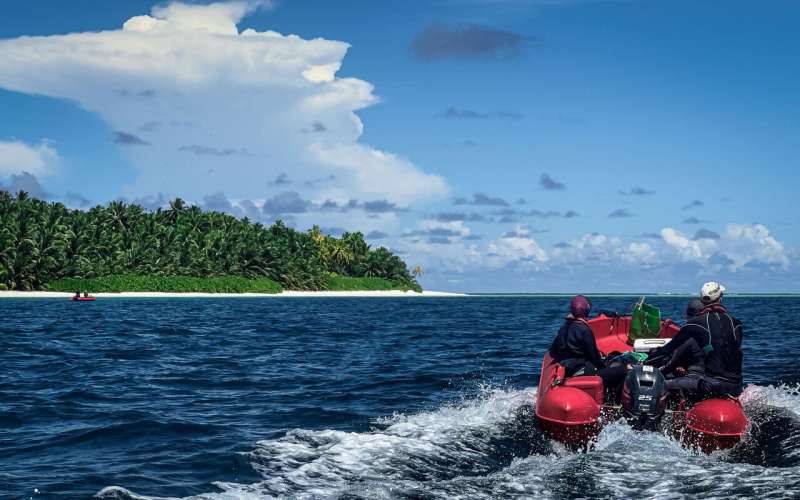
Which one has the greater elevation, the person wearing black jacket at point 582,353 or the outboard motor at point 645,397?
the person wearing black jacket at point 582,353

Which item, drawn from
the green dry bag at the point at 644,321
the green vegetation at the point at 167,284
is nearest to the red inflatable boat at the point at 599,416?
the green dry bag at the point at 644,321

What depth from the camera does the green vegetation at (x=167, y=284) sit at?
288 ft

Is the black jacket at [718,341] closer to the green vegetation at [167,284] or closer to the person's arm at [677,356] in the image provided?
the person's arm at [677,356]

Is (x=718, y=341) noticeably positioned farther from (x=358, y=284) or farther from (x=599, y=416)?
(x=358, y=284)

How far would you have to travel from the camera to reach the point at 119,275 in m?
94.8

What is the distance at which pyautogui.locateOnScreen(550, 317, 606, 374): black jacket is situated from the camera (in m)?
10.8

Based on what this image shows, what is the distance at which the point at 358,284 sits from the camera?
459 feet

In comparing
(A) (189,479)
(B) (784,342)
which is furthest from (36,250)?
(A) (189,479)

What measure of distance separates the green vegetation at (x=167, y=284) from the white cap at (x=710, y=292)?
8687 cm

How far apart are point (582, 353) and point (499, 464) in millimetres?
2166

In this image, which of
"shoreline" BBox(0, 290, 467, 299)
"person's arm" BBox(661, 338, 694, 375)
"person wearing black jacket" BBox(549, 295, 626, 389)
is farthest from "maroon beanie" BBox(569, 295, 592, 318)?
"shoreline" BBox(0, 290, 467, 299)

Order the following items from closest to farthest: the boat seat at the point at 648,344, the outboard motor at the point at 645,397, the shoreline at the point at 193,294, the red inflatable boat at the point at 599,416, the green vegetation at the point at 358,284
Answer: the red inflatable boat at the point at 599,416 < the outboard motor at the point at 645,397 < the boat seat at the point at 648,344 < the shoreline at the point at 193,294 < the green vegetation at the point at 358,284

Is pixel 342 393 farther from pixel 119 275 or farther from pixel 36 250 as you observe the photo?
pixel 119 275

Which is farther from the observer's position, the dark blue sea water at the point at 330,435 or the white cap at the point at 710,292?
the white cap at the point at 710,292
